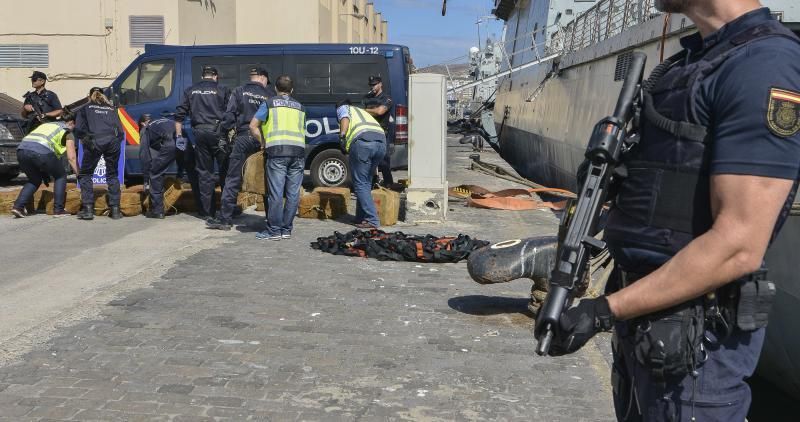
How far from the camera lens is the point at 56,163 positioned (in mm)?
10164

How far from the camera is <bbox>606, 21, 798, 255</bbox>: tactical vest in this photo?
2.03m

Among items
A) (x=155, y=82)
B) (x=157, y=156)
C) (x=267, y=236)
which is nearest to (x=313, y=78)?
(x=155, y=82)

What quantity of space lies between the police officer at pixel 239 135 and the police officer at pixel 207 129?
15 cm

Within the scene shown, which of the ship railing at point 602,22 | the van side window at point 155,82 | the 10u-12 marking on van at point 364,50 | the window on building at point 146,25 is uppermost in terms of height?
the window on building at point 146,25

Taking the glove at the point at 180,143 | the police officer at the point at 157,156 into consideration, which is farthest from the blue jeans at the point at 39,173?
the glove at the point at 180,143

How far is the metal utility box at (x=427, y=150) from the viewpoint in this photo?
10172 mm

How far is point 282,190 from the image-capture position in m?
9.09

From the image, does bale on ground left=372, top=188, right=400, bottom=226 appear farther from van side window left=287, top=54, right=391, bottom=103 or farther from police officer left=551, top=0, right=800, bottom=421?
police officer left=551, top=0, right=800, bottom=421

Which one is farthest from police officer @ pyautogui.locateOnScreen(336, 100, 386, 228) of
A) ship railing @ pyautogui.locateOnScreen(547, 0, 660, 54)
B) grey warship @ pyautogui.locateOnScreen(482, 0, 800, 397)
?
ship railing @ pyautogui.locateOnScreen(547, 0, 660, 54)

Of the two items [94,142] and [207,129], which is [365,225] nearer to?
[207,129]

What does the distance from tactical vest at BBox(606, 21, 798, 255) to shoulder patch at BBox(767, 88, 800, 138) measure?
17 cm

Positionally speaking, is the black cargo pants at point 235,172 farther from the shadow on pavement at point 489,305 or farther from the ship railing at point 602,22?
the ship railing at point 602,22

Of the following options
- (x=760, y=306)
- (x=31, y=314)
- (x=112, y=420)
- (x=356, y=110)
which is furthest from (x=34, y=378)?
(x=356, y=110)

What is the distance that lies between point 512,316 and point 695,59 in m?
3.93
